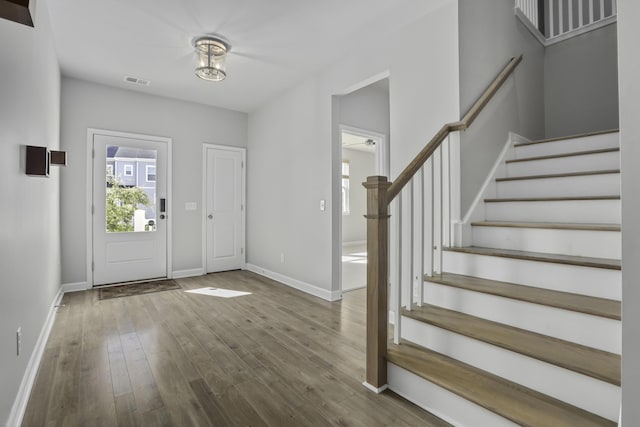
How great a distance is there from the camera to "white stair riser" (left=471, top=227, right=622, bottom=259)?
187 centimetres

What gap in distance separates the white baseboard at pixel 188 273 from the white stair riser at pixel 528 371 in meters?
4.04

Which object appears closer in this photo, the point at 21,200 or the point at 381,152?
the point at 21,200

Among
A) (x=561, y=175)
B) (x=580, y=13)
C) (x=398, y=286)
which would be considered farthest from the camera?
(x=580, y=13)

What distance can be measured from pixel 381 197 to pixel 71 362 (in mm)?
2475

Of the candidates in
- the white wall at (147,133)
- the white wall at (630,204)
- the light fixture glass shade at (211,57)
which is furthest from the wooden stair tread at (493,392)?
the white wall at (147,133)

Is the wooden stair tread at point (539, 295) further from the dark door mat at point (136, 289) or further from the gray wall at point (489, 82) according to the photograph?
the dark door mat at point (136, 289)

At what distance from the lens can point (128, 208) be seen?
4.55 meters

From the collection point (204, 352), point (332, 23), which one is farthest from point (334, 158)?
point (204, 352)

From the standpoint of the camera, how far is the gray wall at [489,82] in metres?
2.57

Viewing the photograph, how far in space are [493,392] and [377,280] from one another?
77cm

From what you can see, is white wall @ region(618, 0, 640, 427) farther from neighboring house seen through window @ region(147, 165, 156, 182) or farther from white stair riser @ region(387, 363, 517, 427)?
neighboring house seen through window @ region(147, 165, 156, 182)

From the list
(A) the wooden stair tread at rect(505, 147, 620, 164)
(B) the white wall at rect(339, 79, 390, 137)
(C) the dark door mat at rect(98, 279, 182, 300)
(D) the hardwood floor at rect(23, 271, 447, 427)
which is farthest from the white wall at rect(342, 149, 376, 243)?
(A) the wooden stair tread at rect(505, 147, 620, 164)

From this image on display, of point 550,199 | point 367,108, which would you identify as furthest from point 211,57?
point 550,199

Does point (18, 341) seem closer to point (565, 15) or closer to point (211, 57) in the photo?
Result: point (211, 57)
